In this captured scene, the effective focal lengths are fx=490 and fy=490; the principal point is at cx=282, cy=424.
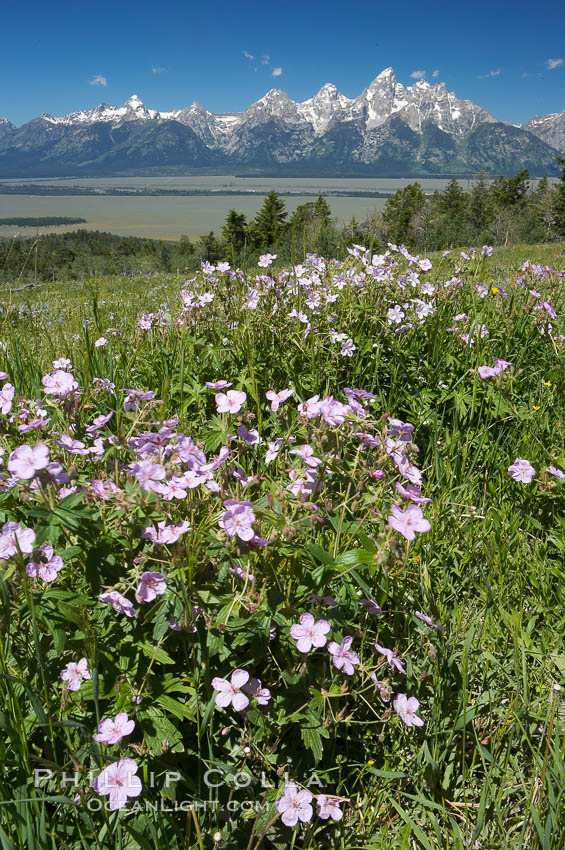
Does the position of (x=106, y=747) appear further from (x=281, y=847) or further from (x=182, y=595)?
(x=281, y=847)

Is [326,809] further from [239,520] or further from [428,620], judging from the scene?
[239,520]

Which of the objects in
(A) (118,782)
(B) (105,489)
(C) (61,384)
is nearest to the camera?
(A) (118,782)

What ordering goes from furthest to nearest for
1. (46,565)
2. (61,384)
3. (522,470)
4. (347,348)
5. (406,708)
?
(347,348) < (522,470) < (61,384) < (406,708) < (46,565)

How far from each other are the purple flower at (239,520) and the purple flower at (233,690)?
34 cm

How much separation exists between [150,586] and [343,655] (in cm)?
57

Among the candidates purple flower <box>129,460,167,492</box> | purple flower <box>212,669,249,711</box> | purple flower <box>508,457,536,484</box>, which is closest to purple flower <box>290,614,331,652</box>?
purple flower <box>212,669,249,711</box>

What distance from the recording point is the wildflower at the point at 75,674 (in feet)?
4.19

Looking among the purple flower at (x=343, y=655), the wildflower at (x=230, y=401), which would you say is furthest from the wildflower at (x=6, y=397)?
the purple flower at (x=343, y=655)

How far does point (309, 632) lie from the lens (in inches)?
51.8

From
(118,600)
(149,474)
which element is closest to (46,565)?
(118,600)

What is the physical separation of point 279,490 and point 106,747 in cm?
78

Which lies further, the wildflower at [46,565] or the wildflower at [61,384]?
the wildflower at [61,384]

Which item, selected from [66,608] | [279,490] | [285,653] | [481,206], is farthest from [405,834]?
[481,206]

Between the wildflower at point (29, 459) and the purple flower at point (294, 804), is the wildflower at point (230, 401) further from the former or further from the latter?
the purple flower at point (294, 804)
